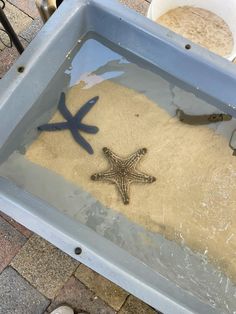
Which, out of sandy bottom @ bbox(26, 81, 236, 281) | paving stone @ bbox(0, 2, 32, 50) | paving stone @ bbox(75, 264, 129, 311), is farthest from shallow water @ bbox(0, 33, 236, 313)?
paving stone @ bbox(0, 2, 32, 50)

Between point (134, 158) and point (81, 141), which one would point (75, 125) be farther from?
point (134, 158)

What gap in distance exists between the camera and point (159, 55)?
207cm

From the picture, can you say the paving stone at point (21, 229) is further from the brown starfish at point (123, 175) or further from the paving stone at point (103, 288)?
the brown starfish at point (123, 175)

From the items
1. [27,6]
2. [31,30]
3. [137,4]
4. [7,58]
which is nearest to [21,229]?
Result: [7,58]

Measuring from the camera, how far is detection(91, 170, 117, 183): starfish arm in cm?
196

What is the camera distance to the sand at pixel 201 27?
235cm

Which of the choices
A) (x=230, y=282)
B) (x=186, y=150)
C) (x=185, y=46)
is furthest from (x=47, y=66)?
(x=230, y=282)

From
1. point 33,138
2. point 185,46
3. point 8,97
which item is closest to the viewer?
point 8,97

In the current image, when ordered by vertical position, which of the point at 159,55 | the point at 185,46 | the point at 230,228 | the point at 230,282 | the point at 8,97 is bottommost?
the point at 230,282

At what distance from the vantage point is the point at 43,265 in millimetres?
2057

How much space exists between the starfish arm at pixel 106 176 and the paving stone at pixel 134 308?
62 centimetres

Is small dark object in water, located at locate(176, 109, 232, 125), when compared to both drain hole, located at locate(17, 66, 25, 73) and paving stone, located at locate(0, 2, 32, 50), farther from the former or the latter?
paving stone, located at locate(0, 2, 32, 50)

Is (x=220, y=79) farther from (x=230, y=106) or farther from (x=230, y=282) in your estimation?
(x=230, y=282)

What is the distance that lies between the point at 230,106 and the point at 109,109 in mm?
658
